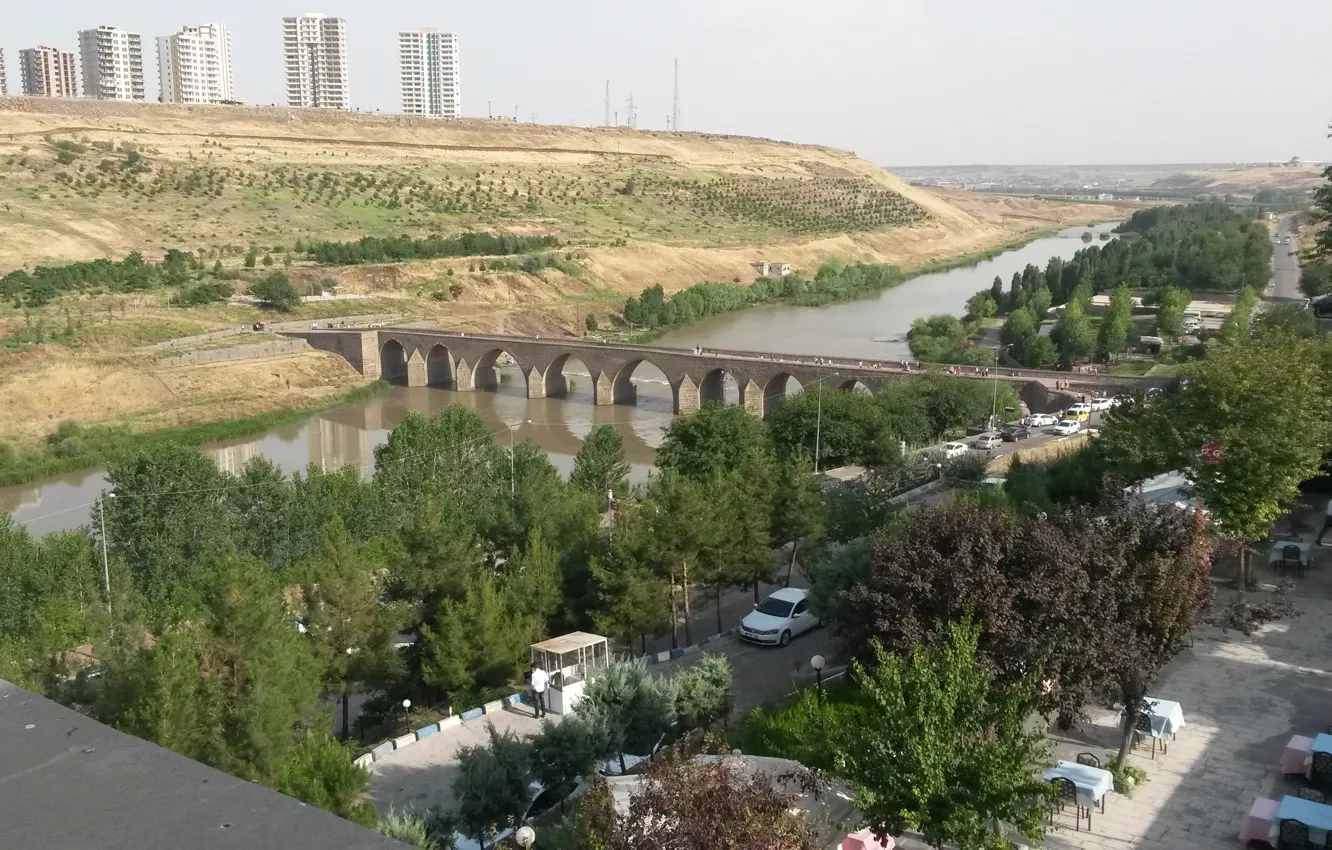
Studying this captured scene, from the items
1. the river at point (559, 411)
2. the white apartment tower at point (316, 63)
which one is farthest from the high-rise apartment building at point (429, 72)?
the river at point (559, 411)

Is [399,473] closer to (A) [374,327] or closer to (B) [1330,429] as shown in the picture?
(B) [1330,429]

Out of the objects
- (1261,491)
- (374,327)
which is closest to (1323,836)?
(1261,491)

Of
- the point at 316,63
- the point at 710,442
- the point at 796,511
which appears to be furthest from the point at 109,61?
the point at 796,511

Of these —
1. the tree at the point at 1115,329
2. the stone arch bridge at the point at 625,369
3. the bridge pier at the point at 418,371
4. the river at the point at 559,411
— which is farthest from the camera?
the bridge pier at the point at 418,371

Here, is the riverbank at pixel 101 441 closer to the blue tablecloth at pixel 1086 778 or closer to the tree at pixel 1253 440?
the tree at pixel 1253 440

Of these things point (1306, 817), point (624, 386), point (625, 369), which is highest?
point (1306, 817)

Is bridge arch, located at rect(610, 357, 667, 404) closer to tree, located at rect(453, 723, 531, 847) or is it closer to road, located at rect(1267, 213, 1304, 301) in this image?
road, located at rect(1267, 213, 1304, 301)

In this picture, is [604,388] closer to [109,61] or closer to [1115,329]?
[1115,329]
